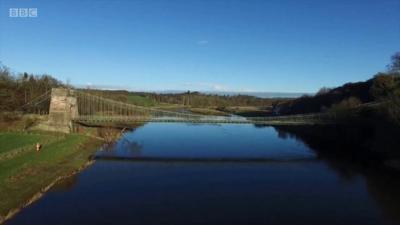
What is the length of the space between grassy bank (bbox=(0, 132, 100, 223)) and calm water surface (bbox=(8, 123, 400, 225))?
3.44 ft

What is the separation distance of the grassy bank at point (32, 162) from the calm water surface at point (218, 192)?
105 cm

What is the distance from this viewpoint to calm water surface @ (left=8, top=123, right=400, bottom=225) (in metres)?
20.2

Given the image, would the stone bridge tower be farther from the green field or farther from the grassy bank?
the green field

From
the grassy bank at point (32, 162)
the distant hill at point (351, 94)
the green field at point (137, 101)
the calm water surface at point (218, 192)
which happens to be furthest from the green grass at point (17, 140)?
the green field at point (137, 101)

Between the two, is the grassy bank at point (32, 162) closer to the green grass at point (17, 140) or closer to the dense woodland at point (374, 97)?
the green grass at point (17, 140)

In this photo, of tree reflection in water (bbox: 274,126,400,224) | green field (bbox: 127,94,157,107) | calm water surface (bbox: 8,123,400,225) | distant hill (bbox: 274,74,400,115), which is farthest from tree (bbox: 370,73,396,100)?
green field (bbox: 127,94,157,107)

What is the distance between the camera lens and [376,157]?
3975cm

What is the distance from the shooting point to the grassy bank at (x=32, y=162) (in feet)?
74.3

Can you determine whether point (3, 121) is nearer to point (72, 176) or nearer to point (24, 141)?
point (24, 141)

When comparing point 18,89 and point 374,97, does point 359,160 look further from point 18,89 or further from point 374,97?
point 18,89

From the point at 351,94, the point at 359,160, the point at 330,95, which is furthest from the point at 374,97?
the point at 330,95

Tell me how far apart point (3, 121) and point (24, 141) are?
1360 centimetres

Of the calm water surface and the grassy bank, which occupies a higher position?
the grassy bank

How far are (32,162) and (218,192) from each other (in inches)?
539
